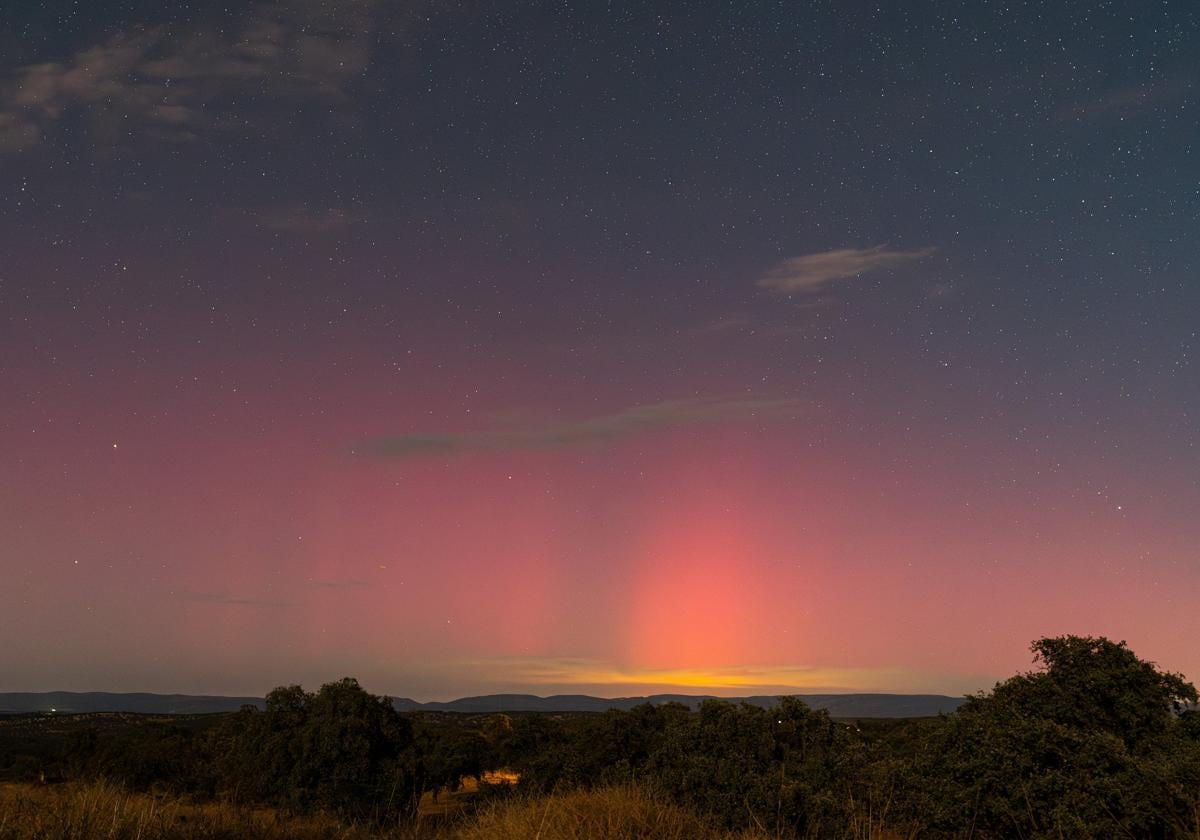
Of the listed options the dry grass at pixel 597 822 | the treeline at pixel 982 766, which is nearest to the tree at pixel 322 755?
the treeline at pixel 982 766

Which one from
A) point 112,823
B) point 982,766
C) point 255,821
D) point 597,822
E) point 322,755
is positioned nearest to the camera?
point 112,823

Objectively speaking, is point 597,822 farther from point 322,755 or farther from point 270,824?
point 322,755

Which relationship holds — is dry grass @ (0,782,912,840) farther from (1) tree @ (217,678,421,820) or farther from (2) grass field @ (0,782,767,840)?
(1) tree @ (217,678,421,820)

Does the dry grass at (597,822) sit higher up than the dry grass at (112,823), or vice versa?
the dry grass at (112,823)

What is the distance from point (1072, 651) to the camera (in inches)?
798

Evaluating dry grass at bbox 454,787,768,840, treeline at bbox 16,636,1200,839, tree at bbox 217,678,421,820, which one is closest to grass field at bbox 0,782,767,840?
dry grass at bbox 454,787,768,840

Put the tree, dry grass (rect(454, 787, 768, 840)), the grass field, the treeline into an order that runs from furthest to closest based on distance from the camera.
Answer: the tree → the treeline → dry grass (rect(454, 787, 768, 840)) → the grass field

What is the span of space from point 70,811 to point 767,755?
598 inches

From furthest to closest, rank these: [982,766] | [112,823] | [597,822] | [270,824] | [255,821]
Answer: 1. [982,766]
2. [270,824]
3. [255,821]
4. [597,822]
5. [112,823]

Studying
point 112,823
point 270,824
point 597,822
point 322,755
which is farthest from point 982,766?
point 322,755

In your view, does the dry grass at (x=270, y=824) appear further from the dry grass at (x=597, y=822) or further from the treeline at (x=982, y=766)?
the treeline at (x=982, y=766)

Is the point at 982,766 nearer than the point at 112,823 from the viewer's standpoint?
No

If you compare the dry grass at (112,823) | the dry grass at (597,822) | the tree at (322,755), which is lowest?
the tree at (322,755)

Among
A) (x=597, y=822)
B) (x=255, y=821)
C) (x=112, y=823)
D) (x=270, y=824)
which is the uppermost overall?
(x=112, y=823)
